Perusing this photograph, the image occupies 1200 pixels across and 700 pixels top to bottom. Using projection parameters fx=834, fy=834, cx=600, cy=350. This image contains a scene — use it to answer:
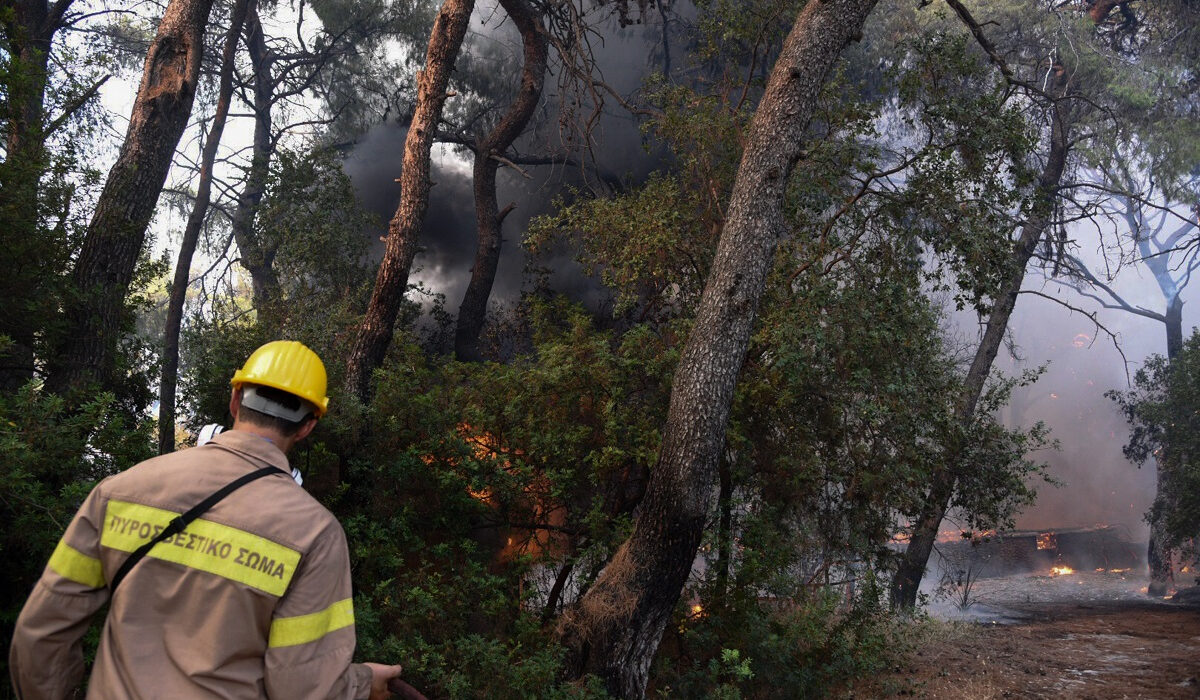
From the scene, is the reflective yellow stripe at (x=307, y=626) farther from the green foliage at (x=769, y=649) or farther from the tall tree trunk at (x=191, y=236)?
the tall tree trunk at (x=191, y=236)

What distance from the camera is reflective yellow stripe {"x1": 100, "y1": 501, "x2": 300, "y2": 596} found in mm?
1979

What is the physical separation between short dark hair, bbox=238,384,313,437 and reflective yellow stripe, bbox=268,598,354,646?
20.0 inches

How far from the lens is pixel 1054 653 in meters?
13.1

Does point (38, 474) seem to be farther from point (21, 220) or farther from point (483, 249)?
point (483, 249)

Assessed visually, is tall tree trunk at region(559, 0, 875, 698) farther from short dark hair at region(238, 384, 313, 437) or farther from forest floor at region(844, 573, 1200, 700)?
short dark hair at region(238, 384, 313, 437)

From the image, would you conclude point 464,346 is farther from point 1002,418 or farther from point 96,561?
point 1002,418

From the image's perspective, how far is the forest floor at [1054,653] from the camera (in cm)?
1048

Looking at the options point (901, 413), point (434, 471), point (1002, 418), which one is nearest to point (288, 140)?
point (434, 471)

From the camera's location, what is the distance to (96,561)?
2.04 metres

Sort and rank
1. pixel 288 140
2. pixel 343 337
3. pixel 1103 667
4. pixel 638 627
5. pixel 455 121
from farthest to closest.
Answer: pixel 288 140
pixel 455 121
pixel 1103 667
pixel 343 337
pixel 638 627

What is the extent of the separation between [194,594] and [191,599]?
0.02 metres

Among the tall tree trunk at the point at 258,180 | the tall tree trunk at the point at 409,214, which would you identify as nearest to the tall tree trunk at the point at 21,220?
the tall tree trunk at the point at 409,214

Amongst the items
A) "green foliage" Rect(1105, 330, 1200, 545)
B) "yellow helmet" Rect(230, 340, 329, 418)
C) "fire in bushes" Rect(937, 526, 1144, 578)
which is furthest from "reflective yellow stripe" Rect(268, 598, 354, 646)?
"fire in bushes" Rect(937, 526, 1144, 578)

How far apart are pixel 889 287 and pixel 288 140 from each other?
1499cm
